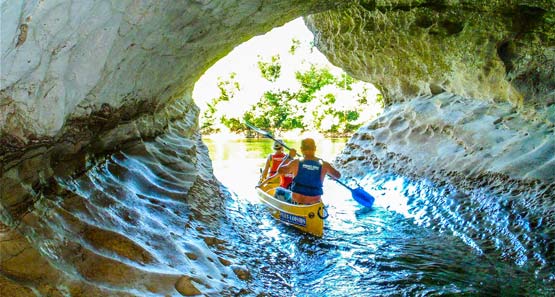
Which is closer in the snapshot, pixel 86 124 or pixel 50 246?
pixel 50 246

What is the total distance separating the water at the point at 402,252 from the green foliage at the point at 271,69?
2667 centimetres

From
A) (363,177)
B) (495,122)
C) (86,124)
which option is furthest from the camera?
(363,177)

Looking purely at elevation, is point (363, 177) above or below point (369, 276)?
above

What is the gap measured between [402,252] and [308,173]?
168 centimetres

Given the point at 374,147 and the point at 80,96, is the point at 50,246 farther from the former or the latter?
the point at 374,147

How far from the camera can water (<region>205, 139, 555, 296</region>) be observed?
13.7ft

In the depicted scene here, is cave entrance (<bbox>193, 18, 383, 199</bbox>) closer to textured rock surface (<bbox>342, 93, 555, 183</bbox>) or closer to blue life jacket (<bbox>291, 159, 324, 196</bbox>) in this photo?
textured rock surface (<bbox>342, 93, 555, 183</bbox>)

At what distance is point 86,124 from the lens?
3408 mm

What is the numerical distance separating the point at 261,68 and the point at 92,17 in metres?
31.2

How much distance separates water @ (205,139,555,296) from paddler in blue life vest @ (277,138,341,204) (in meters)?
0.53

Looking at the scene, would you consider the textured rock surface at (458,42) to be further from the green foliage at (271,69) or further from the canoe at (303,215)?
the green foliage at (271,69)

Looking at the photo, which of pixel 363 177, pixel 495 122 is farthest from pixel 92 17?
pixel 363 177

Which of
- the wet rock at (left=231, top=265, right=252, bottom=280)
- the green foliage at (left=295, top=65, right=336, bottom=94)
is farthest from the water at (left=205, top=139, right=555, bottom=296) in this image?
the green foliage at (left=295, top=65, right=336, bottom=94)

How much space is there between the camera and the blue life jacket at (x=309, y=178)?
20.7 feet
